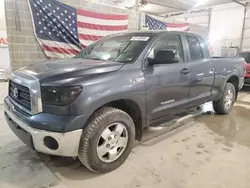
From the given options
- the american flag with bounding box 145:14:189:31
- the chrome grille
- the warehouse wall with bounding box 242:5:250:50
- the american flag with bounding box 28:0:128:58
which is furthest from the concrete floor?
the warehouse wall with bounding box 242:5:250:50

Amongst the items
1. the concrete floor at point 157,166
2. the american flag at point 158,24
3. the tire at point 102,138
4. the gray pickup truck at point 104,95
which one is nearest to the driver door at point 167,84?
the gray pickup truck at point 104,95

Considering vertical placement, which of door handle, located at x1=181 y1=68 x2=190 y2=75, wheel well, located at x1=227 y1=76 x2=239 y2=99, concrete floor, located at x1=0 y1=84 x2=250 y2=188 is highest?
door handle, located at x1=181 y1=68 x2=190 y2=75

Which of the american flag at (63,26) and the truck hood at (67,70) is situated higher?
the american flag at (63,26)

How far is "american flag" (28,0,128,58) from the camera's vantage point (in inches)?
198

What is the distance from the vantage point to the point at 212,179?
2.14 meters

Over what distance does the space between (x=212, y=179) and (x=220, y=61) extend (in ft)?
7.54

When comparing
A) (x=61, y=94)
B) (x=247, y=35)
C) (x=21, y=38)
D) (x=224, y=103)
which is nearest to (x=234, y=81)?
(x=224, y=103)

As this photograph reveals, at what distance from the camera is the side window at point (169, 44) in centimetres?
262

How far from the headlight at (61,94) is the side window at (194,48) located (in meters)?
2.01

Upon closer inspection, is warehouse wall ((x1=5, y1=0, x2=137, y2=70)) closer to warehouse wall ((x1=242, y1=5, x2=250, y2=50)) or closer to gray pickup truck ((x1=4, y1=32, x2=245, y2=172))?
gray pickup truck ((x1=4, y1=32, x2=245, y2=172))

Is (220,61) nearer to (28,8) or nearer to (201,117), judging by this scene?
(201,117)

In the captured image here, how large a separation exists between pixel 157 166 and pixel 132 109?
0.71 meters

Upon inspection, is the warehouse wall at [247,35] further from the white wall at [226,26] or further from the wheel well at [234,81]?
the wheel well at [234,81]

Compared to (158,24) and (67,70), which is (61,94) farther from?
(158,24)
